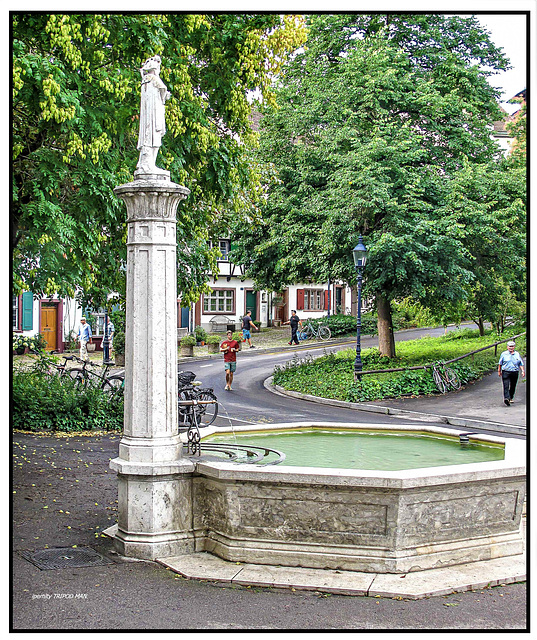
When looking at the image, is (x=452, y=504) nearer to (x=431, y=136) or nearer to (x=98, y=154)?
(x=98, y=154)

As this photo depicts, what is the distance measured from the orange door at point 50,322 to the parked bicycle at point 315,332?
42.3ft

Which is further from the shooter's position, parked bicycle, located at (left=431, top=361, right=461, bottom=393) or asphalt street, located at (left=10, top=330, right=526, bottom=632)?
parked bicycle, located at (left=431, top=361, right=461, bottom=393)

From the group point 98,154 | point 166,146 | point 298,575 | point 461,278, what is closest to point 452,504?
point 298,575

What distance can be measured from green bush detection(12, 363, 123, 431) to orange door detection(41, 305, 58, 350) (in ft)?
66.8

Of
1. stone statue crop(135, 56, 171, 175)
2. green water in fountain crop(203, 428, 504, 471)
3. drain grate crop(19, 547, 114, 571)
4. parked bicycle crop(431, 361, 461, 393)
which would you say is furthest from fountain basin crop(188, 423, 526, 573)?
parked bicycle crop(431, 361, 461, 393)

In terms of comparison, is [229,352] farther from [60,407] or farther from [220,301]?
[220,301]

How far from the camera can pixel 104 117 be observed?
38.5 feet

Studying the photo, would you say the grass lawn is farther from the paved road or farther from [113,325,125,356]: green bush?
[113,325,125,356]: green bush

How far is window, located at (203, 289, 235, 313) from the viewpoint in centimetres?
4619

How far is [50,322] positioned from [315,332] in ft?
46.0

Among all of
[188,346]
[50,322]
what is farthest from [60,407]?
[50,322]

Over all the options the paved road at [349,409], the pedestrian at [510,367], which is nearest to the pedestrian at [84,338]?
the paved road at [349,409]
